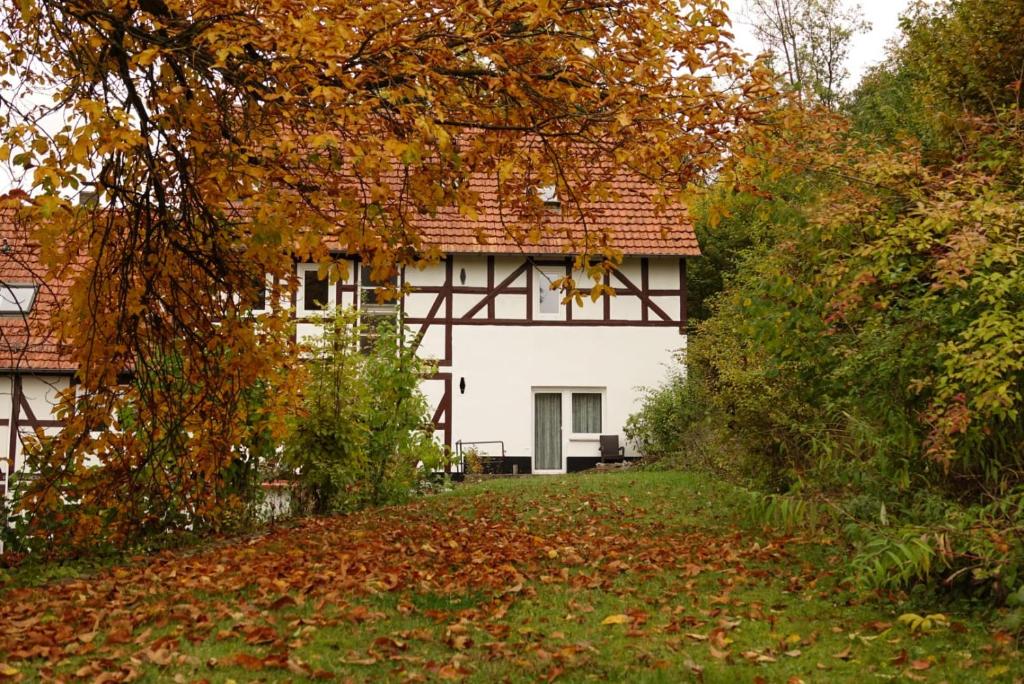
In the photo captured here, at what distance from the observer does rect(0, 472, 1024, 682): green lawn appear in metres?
4.75

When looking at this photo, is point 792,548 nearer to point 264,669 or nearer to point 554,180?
point 554,180

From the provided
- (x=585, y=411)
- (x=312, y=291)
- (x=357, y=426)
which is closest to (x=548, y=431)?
(x=585, y=411)

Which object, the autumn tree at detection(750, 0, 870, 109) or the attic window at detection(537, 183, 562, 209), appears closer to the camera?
the attic window at detection(537, 183, 562, 209)

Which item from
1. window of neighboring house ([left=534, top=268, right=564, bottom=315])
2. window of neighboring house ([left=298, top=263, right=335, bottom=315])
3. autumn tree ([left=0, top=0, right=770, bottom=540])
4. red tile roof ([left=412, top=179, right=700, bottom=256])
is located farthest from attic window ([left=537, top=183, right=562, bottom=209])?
window of neighboring house ([left=298, top=263, right=335, bottom=315])

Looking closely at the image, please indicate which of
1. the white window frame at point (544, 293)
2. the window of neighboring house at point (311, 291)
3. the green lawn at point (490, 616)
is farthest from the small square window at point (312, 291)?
the green lawn at point (490, 616)

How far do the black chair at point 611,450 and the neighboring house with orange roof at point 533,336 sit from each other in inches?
5.6

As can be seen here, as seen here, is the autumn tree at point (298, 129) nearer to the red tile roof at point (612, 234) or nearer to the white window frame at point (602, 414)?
the red tile roof at point (612, 234)

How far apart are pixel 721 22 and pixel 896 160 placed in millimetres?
1854

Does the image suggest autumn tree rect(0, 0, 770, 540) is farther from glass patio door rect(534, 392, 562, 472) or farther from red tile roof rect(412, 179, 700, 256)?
glass patio door rect(534, 392, 562, 472)

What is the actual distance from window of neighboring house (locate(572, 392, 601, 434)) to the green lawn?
1292 centimetres

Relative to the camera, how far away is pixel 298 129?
21.2 feet

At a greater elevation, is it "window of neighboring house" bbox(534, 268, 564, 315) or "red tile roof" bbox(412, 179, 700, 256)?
"red tile roof" bbox(412, 179, 700, 256)

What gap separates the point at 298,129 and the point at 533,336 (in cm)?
1526

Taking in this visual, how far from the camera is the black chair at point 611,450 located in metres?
21.3
